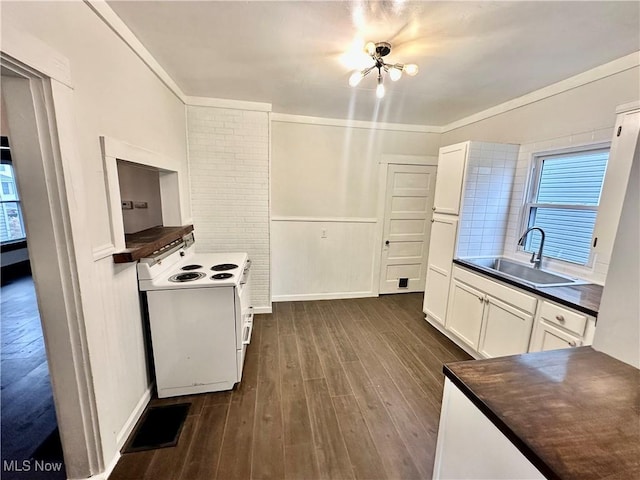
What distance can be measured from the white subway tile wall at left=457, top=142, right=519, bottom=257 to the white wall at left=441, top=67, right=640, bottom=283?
86mm

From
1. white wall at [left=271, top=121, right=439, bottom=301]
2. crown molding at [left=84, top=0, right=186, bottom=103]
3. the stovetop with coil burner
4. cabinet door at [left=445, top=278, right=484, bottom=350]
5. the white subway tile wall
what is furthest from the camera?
white wall at [left=271, top=121, right=439, bottom=301]

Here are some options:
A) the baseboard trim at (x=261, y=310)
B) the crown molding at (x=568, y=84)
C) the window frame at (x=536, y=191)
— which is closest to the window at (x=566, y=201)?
the window frame at (x=536, y=191)

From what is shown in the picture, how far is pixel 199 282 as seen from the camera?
2004 millimetres

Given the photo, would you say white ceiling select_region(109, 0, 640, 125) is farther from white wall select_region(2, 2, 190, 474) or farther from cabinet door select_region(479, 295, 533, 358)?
cabinet door select_region(479, 295, 533, 358)

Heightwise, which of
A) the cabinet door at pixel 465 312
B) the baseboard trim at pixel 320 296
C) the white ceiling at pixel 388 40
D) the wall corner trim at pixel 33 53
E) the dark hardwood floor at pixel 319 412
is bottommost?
the dark hardwood floor at pixel 319 412

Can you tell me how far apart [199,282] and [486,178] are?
2.86 metres

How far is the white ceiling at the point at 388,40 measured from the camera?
1486 mm

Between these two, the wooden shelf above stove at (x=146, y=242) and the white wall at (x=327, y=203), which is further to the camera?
the white wall at (x=327, y=203)

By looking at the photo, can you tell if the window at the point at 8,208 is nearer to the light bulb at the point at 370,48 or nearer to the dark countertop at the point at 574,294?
the light bulb at the point at 370,48

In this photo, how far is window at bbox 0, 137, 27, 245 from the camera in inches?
173

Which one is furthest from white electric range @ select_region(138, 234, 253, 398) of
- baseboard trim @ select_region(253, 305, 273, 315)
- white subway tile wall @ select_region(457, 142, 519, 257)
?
white subway tile wall @ select_region(457, 142, 519, 257)

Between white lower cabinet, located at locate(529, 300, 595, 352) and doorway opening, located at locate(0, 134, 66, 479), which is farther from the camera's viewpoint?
white lower cabinet, located at locate(529, 300, 595, 352)

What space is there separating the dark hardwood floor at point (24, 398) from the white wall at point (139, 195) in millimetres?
1350

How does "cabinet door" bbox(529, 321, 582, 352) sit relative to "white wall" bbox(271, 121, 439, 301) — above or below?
below
